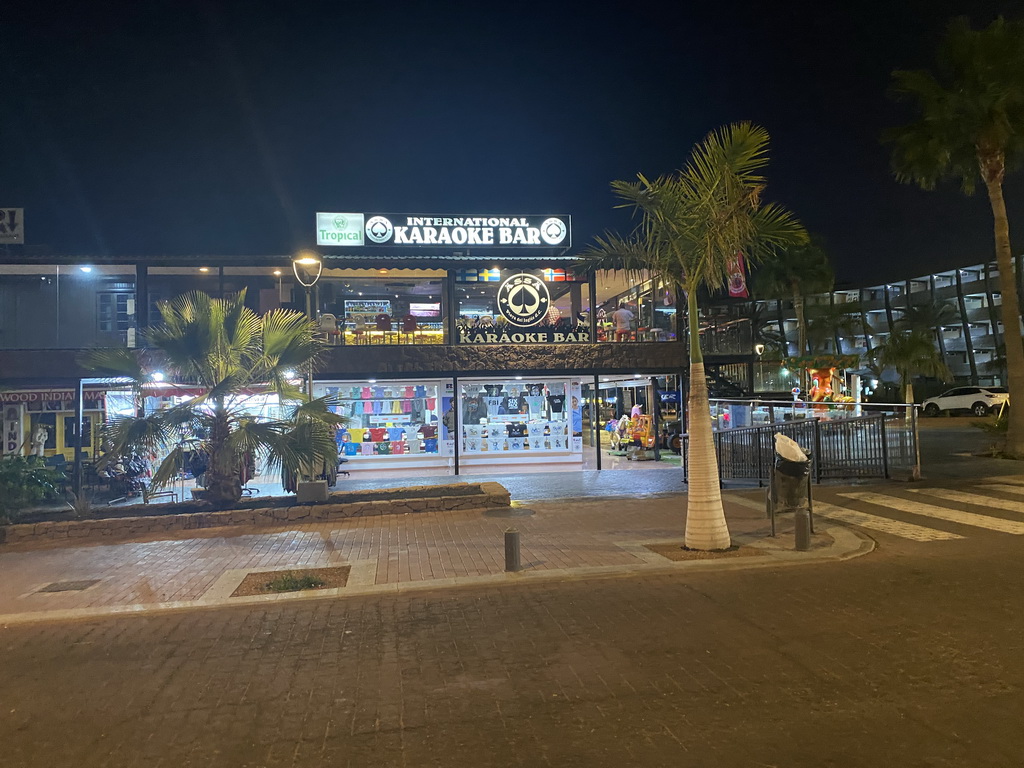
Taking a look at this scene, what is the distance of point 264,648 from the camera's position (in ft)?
19.9

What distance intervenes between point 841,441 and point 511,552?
997cm

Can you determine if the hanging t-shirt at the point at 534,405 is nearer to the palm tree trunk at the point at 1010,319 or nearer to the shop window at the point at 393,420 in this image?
the shop window at the point at 393,420

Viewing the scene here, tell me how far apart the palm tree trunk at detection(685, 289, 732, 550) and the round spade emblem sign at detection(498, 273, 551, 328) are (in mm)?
10479

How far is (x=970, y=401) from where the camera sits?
36344mm

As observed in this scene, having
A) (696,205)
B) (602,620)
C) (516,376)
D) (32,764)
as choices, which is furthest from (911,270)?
(32,764)

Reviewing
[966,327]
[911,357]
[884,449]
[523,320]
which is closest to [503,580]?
[884,449]

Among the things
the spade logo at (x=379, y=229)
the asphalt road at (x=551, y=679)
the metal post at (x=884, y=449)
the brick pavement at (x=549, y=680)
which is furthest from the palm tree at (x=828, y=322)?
the asphalt road at (x=551, y=679)

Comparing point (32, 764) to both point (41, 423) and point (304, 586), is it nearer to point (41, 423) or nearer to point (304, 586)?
point (304, 586)

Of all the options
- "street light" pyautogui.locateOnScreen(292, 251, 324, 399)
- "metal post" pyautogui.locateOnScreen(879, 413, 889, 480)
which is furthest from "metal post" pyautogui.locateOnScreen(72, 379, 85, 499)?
"metal post" pyautogui.locateOnScreen(879, 413, 889, 480)

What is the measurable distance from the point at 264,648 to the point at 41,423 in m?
17.1

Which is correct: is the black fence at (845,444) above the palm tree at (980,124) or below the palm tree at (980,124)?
below

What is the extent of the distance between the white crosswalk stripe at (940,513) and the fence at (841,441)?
1.68 meters

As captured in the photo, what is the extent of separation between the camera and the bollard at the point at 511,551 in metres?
8.26

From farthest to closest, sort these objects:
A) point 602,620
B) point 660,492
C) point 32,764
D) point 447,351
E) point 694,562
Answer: point 447,351, point 660,492, point 694,562, point 602,620, point 32,764
